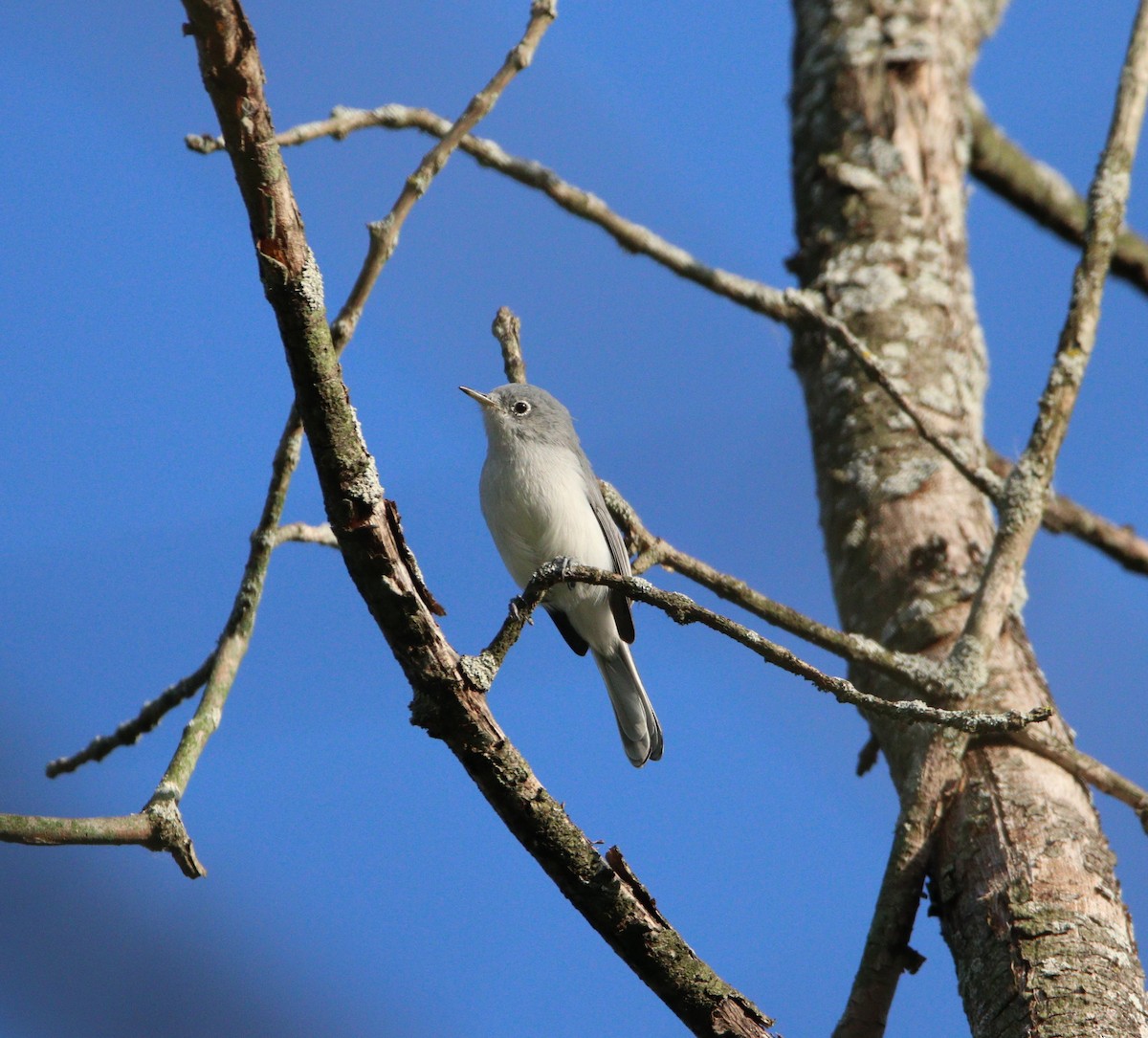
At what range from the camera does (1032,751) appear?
2893 mm

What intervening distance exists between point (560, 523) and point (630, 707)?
0.74 m

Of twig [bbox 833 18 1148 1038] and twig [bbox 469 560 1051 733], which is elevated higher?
twig [bbox 833 18 1148 1038]

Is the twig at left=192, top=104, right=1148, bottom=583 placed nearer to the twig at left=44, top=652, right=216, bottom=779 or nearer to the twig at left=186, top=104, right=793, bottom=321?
the twig at left=186, top=104, right=793, bottom=321

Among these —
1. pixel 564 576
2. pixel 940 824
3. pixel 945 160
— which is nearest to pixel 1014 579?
pixel 940 824

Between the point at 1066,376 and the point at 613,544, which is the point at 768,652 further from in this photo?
the point at 613,544

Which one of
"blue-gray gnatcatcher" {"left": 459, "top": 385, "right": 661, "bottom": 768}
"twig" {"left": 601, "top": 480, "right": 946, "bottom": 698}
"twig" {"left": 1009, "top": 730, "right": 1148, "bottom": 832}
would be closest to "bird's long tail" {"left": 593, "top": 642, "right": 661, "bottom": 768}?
"blue-gray gnatcatcher" {"left": 459, "top": 385, "right": 661, "bottom": 768}

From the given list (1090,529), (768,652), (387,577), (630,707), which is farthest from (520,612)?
(1090,529)

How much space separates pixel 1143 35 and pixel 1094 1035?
2949mm

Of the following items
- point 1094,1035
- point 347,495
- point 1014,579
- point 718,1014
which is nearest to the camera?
point 347,495

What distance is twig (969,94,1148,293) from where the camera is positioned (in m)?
5.38

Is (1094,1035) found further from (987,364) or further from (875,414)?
(987,364)

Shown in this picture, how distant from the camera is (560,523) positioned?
13.1 feet

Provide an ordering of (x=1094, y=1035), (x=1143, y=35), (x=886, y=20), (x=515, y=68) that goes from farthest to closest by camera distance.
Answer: (x=886, y=20)
(x=1143, y=35)
(x=515, y=68)
(x=1094, y=1035)

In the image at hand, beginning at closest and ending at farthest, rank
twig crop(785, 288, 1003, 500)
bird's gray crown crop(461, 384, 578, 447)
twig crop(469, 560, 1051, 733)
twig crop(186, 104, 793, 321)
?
twig crop(469, 560, 1051, 733), twig crop(785, 288, 1003, 500), twig crop(186, 104, 793, 321), bird's gray crown crop(461, 384, 578, 447)
